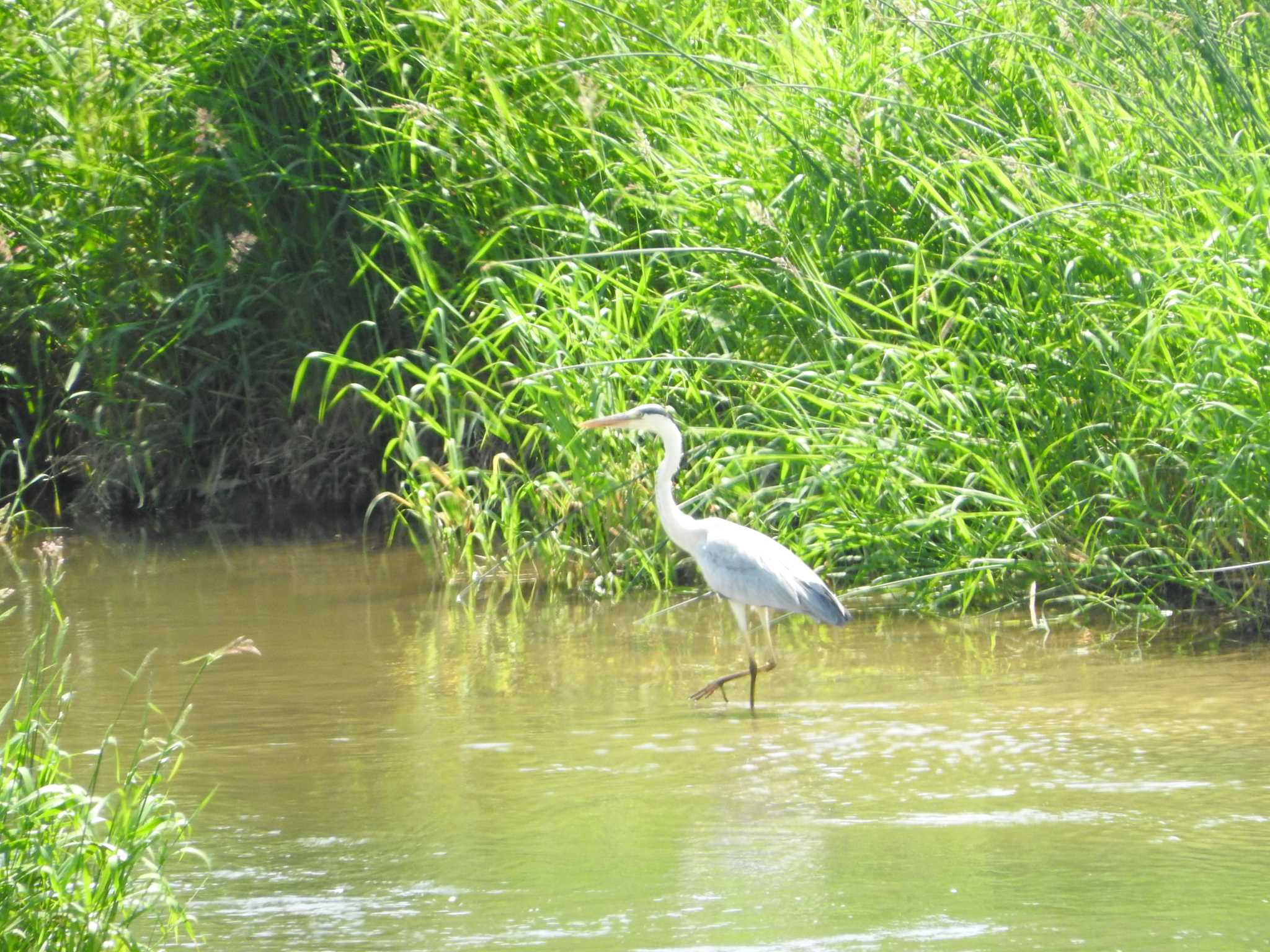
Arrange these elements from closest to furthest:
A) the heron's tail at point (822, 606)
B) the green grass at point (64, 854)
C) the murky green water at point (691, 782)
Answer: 1. the green grass at point (64, 854)
2. the murky green water at point (691, 782)
3. the heron's tail at point (822, 606)

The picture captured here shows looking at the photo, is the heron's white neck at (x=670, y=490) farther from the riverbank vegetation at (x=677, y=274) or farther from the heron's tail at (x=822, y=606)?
the heron's tail at (x=822, y=606)

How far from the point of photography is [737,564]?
551cm

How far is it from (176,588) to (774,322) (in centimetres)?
274

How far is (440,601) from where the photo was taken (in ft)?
22.8

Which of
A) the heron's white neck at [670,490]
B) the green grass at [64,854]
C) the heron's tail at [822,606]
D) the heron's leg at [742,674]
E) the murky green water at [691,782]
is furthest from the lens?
the heron's white neck at [670,490]

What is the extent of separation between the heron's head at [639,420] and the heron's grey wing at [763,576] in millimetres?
431

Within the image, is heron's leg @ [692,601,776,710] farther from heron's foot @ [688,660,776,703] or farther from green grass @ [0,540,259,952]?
green grass @ [0,540,259,952]

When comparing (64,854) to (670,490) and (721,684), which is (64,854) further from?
(670,490)

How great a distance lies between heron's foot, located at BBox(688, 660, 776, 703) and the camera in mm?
5312


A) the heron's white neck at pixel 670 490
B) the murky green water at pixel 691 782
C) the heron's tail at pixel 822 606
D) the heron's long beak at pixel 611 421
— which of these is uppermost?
the heron's long beak at pixel 611 421

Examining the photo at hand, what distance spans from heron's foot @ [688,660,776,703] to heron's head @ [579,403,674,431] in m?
0.87

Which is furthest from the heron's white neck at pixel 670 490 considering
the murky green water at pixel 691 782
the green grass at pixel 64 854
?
the green grass at pixel 64 854

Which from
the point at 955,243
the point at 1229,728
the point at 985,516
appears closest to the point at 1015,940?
the point at 1229,728

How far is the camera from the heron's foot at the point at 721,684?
5.31 meters
